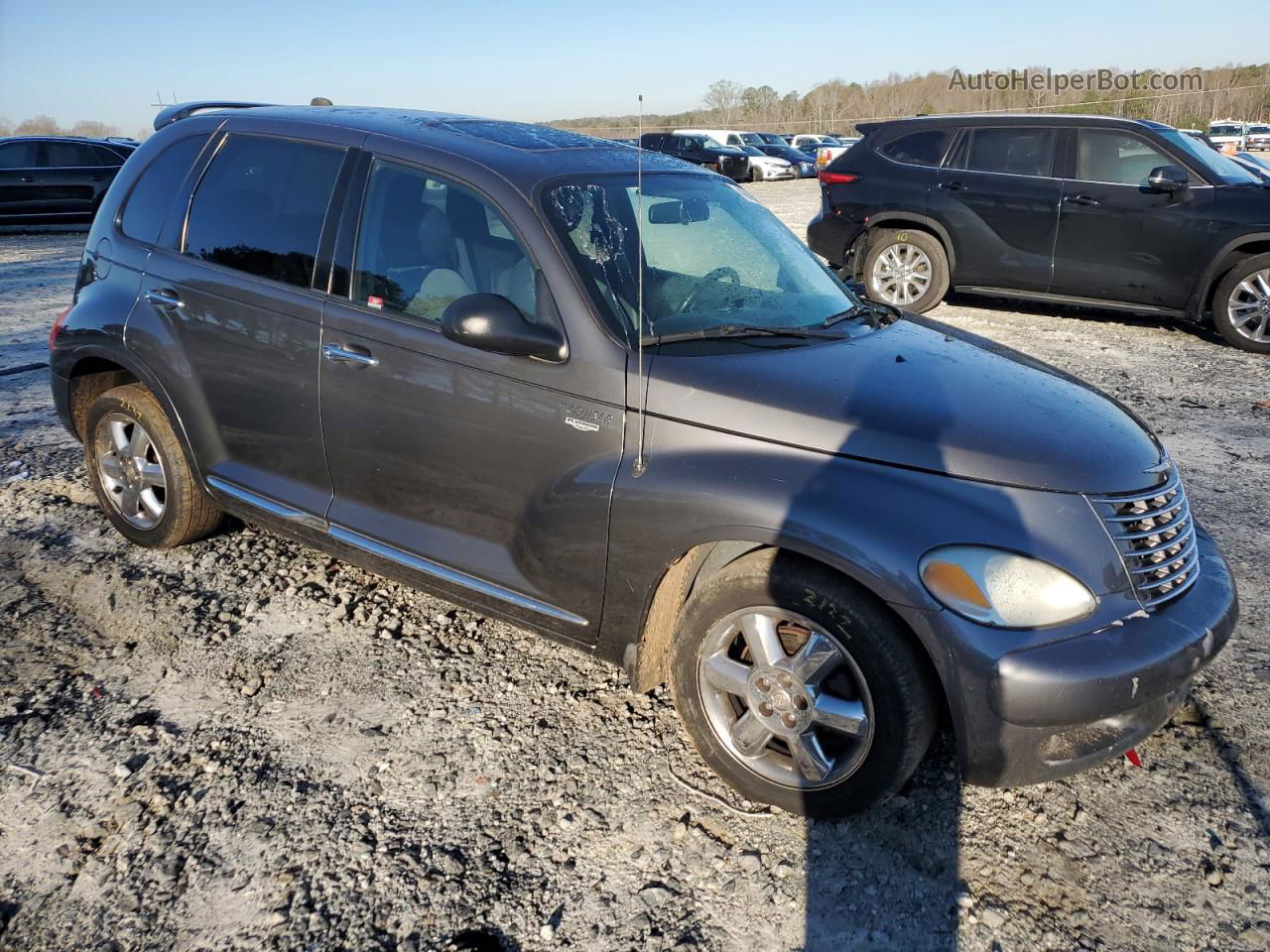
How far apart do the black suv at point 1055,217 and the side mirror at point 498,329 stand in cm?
739

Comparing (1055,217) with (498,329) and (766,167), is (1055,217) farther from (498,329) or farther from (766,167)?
(766,167)

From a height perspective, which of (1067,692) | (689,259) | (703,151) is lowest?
(1067,692)

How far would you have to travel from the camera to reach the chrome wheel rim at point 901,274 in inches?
373

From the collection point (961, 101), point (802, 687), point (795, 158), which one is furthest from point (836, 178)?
point (961, 101)

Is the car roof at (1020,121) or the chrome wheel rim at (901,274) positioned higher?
the car roof at (1020,121)

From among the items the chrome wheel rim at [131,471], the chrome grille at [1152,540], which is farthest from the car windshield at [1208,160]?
the chrome wheel rim at [131,471]

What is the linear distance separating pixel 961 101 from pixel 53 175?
184ft

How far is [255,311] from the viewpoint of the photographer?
11.8ft

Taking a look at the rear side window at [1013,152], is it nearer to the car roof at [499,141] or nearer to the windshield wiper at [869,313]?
the windshield wiper at [869,313]

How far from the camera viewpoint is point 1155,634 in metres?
2.49

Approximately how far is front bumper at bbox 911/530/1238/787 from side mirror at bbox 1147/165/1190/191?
6.90 metres

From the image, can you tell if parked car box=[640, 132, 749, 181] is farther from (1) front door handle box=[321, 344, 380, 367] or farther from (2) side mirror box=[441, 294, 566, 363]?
(2) side mirror box=[441, 294, 566, 363]

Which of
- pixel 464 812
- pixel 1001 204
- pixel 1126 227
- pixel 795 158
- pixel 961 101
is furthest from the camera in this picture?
pixel 961 101

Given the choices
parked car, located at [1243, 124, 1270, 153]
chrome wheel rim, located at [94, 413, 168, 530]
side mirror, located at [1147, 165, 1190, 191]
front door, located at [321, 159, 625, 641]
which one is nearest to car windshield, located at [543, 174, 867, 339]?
front door, located at [321, 159, 625, 641]
